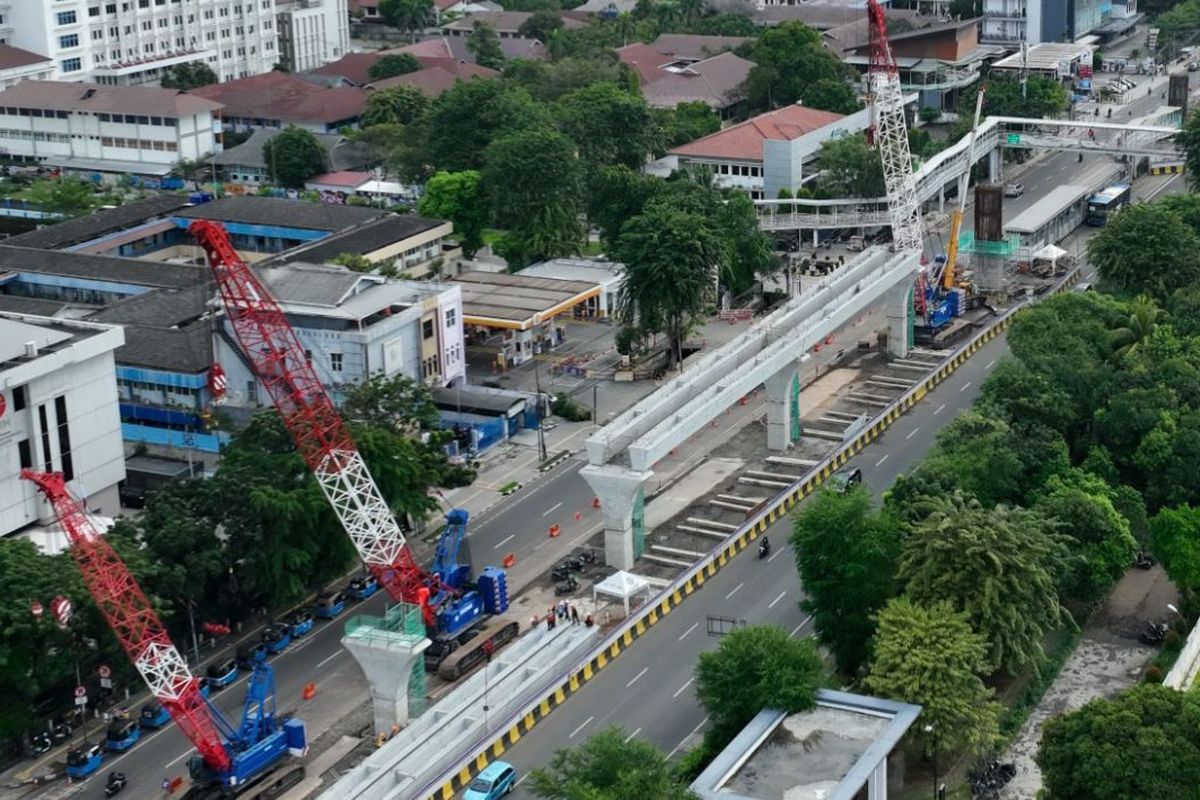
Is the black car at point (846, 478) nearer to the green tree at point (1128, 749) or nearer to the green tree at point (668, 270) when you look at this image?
the green tree at point (668, 270)

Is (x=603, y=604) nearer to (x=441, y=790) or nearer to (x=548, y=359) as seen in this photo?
(x=441, y=790)

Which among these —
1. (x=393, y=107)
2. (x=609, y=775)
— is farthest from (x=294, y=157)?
(x=609, y=775)

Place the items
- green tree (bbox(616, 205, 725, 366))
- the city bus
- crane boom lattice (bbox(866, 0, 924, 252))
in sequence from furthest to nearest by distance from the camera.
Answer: the city bus
crane boom lattice (bbox(866, 0, 924, 252))
green tree (bbox(616, 205, 725, 366))

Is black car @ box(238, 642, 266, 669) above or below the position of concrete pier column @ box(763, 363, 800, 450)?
below

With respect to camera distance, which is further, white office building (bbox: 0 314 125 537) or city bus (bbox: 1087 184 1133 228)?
city bus (bbox: 1087 184 1133 228)

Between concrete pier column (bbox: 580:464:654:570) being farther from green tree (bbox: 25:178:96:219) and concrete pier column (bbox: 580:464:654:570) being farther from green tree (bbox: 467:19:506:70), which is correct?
green tree (bbox: 467:19:506:70)

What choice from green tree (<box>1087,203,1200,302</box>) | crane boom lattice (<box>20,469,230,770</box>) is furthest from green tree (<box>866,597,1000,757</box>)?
green tree (<box>1087,203,1200,302</box>)
